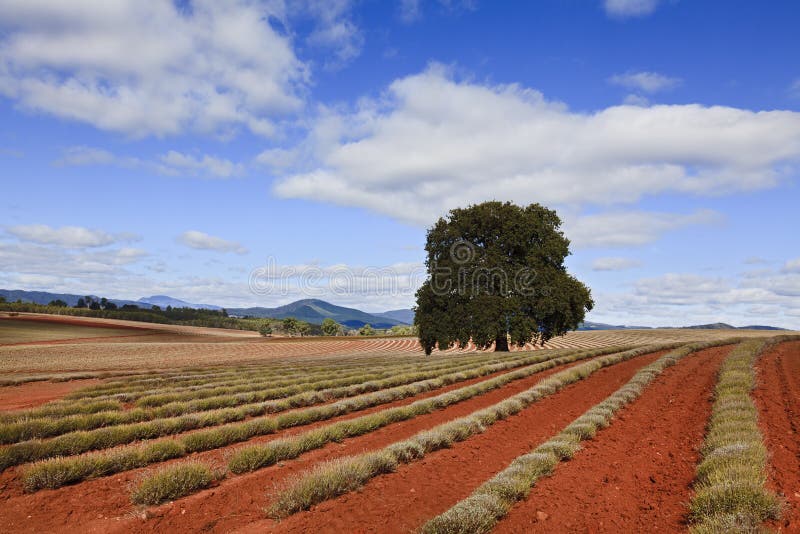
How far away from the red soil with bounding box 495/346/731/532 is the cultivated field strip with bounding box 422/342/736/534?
0.16 m

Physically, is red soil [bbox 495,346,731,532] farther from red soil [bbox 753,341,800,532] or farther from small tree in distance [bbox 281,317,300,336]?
small tree in distance [bbox 281,317,300,336]

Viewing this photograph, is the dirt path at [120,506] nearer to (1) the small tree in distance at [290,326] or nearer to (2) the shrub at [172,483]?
(2) the shrub at [172,483]

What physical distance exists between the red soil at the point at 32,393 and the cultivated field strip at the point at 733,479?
1807 cm

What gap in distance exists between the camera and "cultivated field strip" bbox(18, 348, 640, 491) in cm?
725

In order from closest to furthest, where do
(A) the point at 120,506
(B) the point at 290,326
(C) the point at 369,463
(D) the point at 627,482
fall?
(A) the point at 120,506
(D) the point at 627,482
(C) the point at 369,463
(B) the point at 290,326

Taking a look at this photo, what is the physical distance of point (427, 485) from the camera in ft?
24.1

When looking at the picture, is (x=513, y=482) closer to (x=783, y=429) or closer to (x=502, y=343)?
(x=783, y=429)

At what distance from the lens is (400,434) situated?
10461mm

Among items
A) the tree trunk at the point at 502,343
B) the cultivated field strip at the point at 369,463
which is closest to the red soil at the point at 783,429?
the cultivated field strip at the point at 369,463

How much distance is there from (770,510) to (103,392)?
1994cm

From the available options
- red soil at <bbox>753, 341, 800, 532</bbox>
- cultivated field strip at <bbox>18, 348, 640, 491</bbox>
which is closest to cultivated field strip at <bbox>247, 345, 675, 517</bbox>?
cultivated field strip at <bbox>18, 348, 640, 491</bbox>

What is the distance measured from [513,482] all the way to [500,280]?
29288 millimetres

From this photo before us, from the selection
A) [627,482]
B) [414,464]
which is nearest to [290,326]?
[414,464]

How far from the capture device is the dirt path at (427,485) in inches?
233
